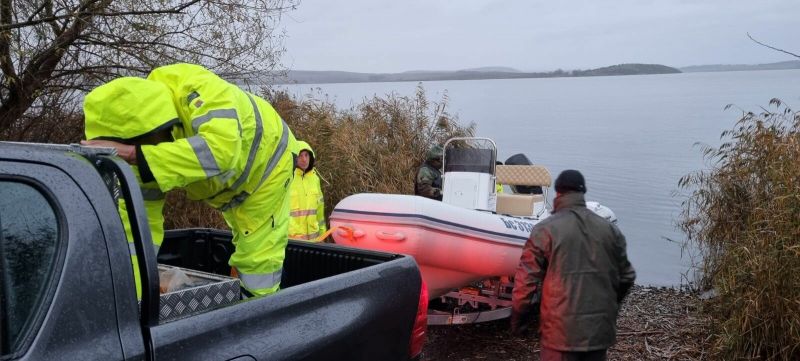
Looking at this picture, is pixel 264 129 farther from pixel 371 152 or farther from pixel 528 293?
pixel 371 152

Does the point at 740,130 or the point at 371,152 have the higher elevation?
the point at 740,130

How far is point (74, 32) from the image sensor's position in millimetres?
5891

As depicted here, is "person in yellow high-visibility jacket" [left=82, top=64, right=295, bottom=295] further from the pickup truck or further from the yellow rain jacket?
the pickup truck

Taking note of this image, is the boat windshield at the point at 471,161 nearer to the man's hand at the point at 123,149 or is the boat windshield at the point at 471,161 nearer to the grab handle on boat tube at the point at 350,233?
the grab handle on boat tube at the point at 350,233

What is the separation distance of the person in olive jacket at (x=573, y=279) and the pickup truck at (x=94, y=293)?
1.71 meters

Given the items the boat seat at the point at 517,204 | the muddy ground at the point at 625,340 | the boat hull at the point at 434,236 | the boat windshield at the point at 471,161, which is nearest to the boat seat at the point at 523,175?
the boat seat at the point at 517,204

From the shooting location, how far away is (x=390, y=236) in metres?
5.57

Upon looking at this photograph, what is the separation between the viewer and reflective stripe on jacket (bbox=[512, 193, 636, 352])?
3.73 m

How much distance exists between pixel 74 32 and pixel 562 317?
4.51 m

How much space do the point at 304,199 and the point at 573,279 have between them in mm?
3437

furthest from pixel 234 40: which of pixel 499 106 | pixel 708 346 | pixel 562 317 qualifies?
pixel 499 106

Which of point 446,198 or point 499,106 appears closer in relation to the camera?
point 446,198

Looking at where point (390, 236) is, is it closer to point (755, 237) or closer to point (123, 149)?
point (755, 237)

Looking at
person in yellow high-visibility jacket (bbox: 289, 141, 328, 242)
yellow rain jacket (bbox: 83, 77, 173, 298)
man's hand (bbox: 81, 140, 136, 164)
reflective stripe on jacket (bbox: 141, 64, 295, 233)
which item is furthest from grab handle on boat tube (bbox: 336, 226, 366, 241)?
man's hand (bbox: 81, 140, 136, 164)
